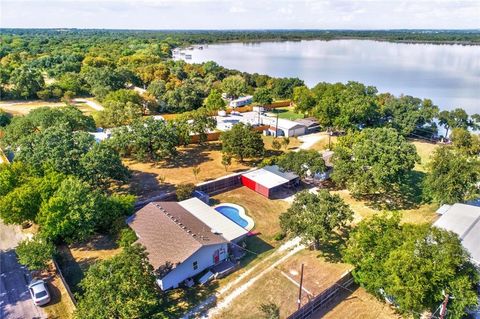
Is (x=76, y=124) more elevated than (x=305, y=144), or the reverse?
(x=76, y=124)

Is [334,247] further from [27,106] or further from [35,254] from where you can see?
[27,106]

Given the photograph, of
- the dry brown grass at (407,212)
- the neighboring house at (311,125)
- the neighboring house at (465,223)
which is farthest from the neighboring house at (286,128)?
the neighboring house at (465,223)

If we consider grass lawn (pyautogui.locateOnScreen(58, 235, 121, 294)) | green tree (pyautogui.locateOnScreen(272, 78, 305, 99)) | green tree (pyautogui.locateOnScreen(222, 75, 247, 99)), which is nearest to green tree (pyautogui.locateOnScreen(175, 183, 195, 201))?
grass lawn (pyautogui.locateOnScreen(58, 235, 121, 294))

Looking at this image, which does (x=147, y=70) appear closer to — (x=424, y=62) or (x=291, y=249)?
(x=291, y=249)

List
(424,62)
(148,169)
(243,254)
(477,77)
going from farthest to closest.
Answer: (424,62)
(477,77)
(148,169)
(243,254)

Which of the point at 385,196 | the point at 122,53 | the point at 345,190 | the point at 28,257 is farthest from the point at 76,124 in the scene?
the point at 122,53

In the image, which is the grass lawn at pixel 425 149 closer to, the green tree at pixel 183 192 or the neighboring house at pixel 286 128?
the neighboring house at pixel 286 128

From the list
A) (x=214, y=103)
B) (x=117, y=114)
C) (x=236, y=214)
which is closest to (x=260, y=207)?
(x=236, y=214)

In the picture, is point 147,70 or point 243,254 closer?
point 243,254

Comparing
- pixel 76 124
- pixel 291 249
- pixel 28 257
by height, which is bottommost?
pixel 291 249
